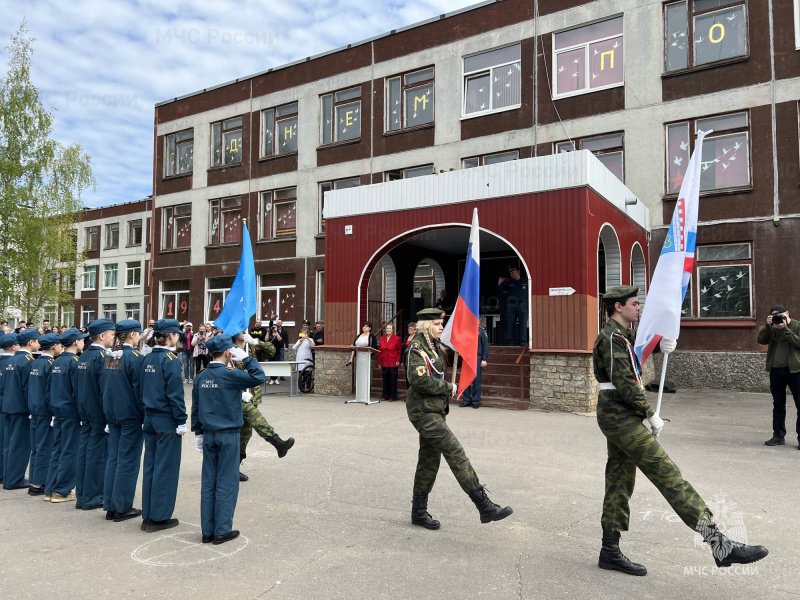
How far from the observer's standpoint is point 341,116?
2347 cm

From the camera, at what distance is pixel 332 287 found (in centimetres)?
1609

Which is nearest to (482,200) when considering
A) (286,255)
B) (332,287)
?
(332,287)

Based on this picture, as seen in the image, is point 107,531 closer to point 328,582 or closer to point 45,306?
point 328,582

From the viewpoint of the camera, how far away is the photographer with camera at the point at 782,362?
8625mm

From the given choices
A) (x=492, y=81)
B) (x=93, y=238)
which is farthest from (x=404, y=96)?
(x=93, y=238)

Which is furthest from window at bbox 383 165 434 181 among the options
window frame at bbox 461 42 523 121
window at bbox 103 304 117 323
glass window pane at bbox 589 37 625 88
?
window at bbox 103 304 117 323

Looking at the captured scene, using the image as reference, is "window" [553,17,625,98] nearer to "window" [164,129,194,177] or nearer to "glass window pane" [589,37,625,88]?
"glass window pane" [589,37,625,88]

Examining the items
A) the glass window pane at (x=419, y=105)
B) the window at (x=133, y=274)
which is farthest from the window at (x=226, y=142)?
the window at (x=133, y=274)

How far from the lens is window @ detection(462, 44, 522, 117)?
64.0 feet

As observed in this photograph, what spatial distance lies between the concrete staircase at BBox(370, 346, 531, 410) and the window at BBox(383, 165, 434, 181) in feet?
28.5

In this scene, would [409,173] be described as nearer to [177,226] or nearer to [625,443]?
[177,226]

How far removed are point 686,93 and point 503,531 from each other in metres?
15.3

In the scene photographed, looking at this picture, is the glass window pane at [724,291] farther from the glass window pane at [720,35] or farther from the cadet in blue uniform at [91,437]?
the cadet in blue uniform at [91,437]

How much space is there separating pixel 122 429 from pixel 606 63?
17099mm
